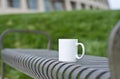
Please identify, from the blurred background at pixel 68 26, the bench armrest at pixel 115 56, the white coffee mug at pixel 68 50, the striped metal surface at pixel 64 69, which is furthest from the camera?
the blurred background at pixel 68 26

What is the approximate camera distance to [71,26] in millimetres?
7770

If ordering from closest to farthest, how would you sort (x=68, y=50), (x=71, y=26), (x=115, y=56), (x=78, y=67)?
(x=115, y=56), (x=78, y=67), (x=68, y=50), (x=71, y=26)

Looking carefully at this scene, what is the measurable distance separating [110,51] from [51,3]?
43351 millimetres

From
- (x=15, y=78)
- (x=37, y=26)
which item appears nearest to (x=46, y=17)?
(x=37, y=26)

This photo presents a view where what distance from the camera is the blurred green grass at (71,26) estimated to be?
23.2ft

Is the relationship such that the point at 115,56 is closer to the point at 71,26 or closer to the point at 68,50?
the point at 68,50

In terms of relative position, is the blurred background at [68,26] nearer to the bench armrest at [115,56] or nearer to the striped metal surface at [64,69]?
the striped metal surface at [64,69]

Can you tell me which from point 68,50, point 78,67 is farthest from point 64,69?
point 68,50

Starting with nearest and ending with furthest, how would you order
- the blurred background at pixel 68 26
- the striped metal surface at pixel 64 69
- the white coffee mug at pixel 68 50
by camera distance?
the striped metal surface at pixel 64 69 < the white coffee mug at pixel 68 50 < the blurred background at pixel 68 26

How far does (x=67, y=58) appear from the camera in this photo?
86.0 inches

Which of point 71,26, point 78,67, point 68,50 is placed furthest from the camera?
point 71,26

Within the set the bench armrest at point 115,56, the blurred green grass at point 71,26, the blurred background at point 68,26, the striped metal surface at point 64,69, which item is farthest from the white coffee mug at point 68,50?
the blurred green grass at point 71,26

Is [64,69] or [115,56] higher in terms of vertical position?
[115,56]

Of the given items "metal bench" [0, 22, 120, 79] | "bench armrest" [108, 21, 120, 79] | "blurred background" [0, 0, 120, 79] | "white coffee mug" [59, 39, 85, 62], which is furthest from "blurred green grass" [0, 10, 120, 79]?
"bench armrest" [108, 21, 120, 79]
